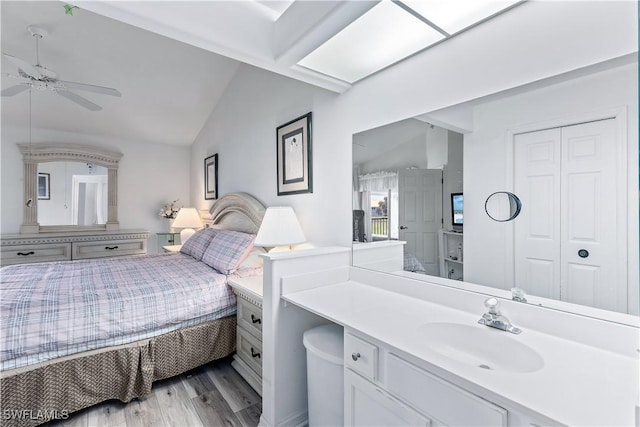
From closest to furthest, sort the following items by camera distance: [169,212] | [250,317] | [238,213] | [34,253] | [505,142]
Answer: [505,142], [250,317], [238,213], [34,253], [169,212]

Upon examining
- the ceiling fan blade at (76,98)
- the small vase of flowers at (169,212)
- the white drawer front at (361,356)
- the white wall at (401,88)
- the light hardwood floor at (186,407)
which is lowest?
the light hardwood floor at (186,407)

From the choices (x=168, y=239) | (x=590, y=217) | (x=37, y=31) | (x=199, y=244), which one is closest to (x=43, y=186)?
(x=168, y=239)

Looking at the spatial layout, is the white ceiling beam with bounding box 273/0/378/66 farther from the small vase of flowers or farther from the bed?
the small vase of flowers

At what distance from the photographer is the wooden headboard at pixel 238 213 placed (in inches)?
115

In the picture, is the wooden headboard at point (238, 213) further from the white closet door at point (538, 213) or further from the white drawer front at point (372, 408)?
the white closet door at point (538, 213)

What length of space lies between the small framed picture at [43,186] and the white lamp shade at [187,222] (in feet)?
5.49

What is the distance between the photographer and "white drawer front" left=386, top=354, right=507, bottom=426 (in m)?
0.78

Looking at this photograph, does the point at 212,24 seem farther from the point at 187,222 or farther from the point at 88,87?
the point at 187,222

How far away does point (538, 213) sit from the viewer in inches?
44.1

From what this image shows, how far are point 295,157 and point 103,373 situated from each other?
6.34 feet

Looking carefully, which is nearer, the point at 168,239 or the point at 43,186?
the point at 43,186

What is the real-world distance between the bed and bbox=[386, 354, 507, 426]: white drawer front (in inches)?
61.2

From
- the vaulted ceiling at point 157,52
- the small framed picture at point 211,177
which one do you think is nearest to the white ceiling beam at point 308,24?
the vaulted ceiling at point 157,52

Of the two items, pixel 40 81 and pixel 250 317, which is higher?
pixel 40 81
